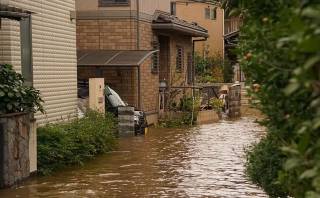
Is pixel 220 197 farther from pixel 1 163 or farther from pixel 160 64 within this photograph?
pixel 160 64

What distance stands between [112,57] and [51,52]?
6098 millimetres

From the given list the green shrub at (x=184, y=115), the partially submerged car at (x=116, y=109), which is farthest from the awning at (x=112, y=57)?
the green shrub at (x=184, y=115)

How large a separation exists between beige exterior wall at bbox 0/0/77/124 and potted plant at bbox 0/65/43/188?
1.53 metres

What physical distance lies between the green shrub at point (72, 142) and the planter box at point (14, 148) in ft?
3.16

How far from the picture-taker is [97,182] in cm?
1162

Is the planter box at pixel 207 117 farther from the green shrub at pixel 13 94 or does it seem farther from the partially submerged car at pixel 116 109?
the green shrub at pixel 13 94

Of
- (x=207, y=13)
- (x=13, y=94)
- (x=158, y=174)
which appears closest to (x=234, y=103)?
(x=158, y=174)

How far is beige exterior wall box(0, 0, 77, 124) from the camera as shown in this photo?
13055 mm

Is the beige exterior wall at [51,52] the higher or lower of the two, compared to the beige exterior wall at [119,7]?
lower

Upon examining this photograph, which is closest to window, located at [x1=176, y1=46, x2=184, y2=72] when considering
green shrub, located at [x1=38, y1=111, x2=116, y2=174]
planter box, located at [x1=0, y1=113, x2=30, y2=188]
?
green shrub, located at [x1=38, y1=111, x2=116, y2=174]

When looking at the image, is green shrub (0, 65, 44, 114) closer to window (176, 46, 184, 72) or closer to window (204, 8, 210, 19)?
window (176, 46, 184, 72)

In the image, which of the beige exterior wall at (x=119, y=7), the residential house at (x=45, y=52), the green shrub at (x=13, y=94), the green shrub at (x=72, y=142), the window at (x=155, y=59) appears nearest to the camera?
the green shrub at (x=13, y=94)

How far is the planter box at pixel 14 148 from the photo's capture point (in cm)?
1060

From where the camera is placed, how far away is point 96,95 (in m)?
17.5
